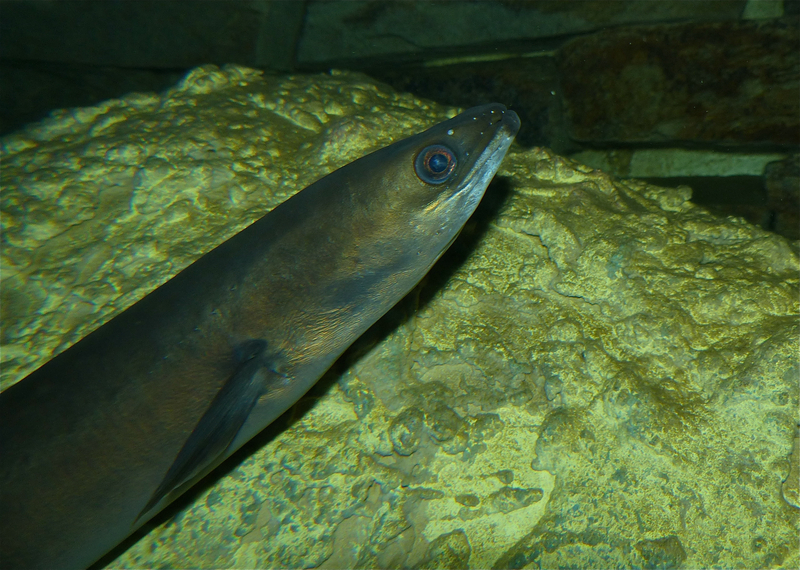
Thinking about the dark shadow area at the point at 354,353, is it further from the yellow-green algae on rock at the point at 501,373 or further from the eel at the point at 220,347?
the eel at the point at 220,347

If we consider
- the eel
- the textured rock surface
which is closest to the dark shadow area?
the eel

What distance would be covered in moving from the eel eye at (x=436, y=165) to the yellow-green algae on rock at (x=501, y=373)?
420 mm

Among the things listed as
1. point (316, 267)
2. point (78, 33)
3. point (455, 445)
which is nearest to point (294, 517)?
point (455, 445)

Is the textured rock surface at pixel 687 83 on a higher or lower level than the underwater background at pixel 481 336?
higher

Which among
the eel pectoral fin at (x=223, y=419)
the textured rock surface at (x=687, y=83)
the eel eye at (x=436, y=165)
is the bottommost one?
the eel pectoral fin at (x=223, y=419)

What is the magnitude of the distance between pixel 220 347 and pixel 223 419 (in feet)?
0.56

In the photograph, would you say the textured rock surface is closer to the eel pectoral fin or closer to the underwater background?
the underwater background

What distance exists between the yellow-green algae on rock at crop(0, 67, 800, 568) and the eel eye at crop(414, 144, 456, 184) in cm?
42

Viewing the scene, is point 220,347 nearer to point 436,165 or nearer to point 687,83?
point 436,165

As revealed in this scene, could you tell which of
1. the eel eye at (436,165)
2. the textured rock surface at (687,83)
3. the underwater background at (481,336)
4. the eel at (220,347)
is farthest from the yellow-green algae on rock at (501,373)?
the textured rock surface at (687,83)

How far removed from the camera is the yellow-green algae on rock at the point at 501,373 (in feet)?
3.79

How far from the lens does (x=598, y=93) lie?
2762 millimetres

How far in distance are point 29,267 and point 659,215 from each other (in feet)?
7.19

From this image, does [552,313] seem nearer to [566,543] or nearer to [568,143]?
[566,543]
